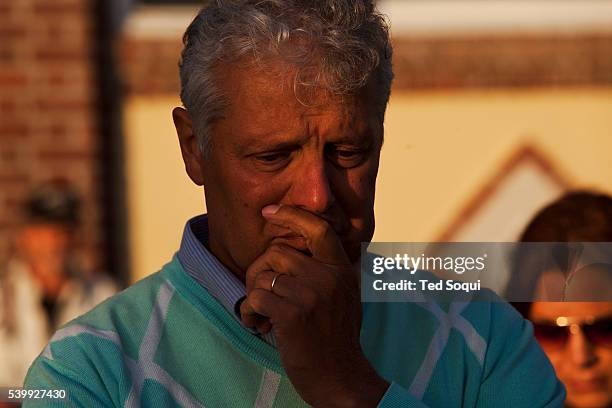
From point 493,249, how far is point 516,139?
3009 mm

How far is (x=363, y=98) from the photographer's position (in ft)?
5.97

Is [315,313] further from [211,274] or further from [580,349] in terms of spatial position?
[580,349]

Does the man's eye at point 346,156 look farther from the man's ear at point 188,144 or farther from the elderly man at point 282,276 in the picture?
the man's ear at point 188,144

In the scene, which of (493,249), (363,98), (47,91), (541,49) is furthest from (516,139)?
(363,98)

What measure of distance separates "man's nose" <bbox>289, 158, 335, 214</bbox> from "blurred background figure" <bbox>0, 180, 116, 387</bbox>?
2.34m

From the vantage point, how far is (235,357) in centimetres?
187

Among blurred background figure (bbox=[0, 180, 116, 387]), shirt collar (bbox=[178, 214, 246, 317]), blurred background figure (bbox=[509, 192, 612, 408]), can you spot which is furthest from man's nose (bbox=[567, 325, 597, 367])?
blurred background figure (bbox=[0, 180, 116, 387])

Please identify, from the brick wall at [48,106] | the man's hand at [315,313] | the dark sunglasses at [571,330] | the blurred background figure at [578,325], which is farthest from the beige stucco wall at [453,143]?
the man's hand at [315,313]

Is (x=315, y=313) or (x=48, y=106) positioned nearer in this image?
(x=315, y=313)

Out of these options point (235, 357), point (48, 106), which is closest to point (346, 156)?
point (235, 357)

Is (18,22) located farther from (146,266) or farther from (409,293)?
(409,293)

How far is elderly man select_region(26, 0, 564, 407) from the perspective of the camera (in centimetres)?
175

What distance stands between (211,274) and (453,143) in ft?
10.3

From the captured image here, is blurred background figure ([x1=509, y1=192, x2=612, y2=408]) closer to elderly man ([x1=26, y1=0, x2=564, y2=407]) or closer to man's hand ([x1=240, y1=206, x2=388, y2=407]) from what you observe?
elderly man ([x1=26, y1=0, x2=564, y2=407])
